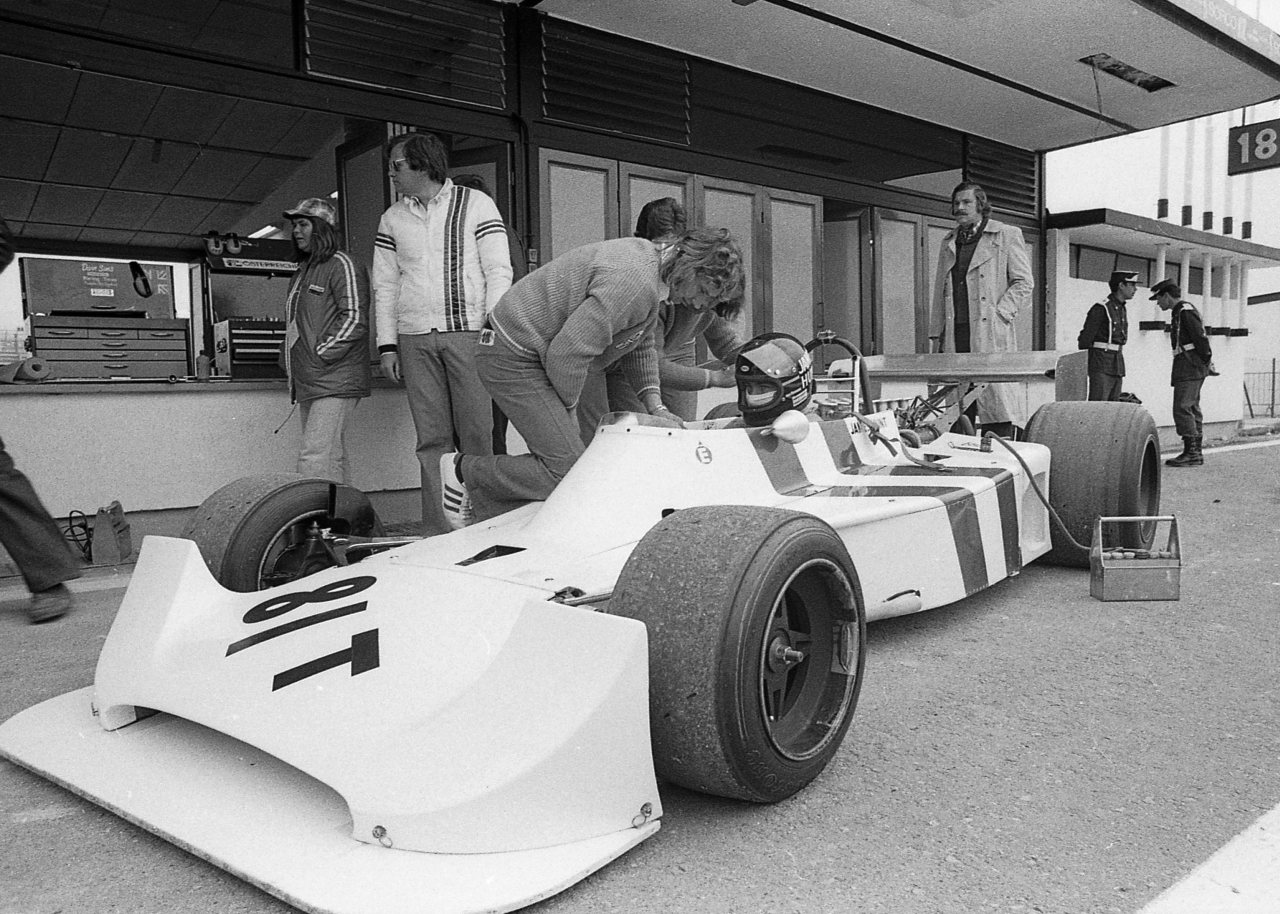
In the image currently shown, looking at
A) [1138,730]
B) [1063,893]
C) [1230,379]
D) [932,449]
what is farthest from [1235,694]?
[1230,379]

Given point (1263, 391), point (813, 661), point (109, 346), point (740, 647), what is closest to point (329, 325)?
point (109, 346)

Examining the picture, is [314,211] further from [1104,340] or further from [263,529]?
[1104,340]

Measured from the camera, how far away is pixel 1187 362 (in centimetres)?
906

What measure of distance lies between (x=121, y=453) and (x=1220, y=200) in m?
14.2

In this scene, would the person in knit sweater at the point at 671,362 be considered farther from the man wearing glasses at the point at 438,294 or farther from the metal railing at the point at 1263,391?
the metal railing at the point at 1263,391

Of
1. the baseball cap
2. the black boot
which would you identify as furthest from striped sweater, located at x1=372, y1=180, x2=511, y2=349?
the black boot

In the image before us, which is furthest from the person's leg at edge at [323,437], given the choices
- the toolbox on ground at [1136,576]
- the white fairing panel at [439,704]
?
the toolbox on ground at [1136,576]

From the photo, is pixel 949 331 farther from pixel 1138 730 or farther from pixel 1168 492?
pixel 1138 730

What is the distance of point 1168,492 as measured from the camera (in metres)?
6.68

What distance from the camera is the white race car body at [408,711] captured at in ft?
5.14

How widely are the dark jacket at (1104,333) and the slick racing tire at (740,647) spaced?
7255 mm

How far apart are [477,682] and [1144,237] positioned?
11.6 metres

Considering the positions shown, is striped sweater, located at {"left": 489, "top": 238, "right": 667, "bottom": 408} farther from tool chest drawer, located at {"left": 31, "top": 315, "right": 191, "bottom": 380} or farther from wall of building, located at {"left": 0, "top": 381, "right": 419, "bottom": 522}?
tool chest drawer, located at {"left": 31, "top": 315, "right": 191, "bottom": 380}

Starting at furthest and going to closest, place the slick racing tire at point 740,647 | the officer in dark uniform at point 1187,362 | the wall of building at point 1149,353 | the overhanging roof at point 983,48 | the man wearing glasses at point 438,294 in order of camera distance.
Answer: the wall of building at point 1149,353 < the officer in dark uniform at point 1187,362 < the overhanging roof at point 983,48 < the man wearing glasses at point 438,294 < the slick racing tire at point 740,647
